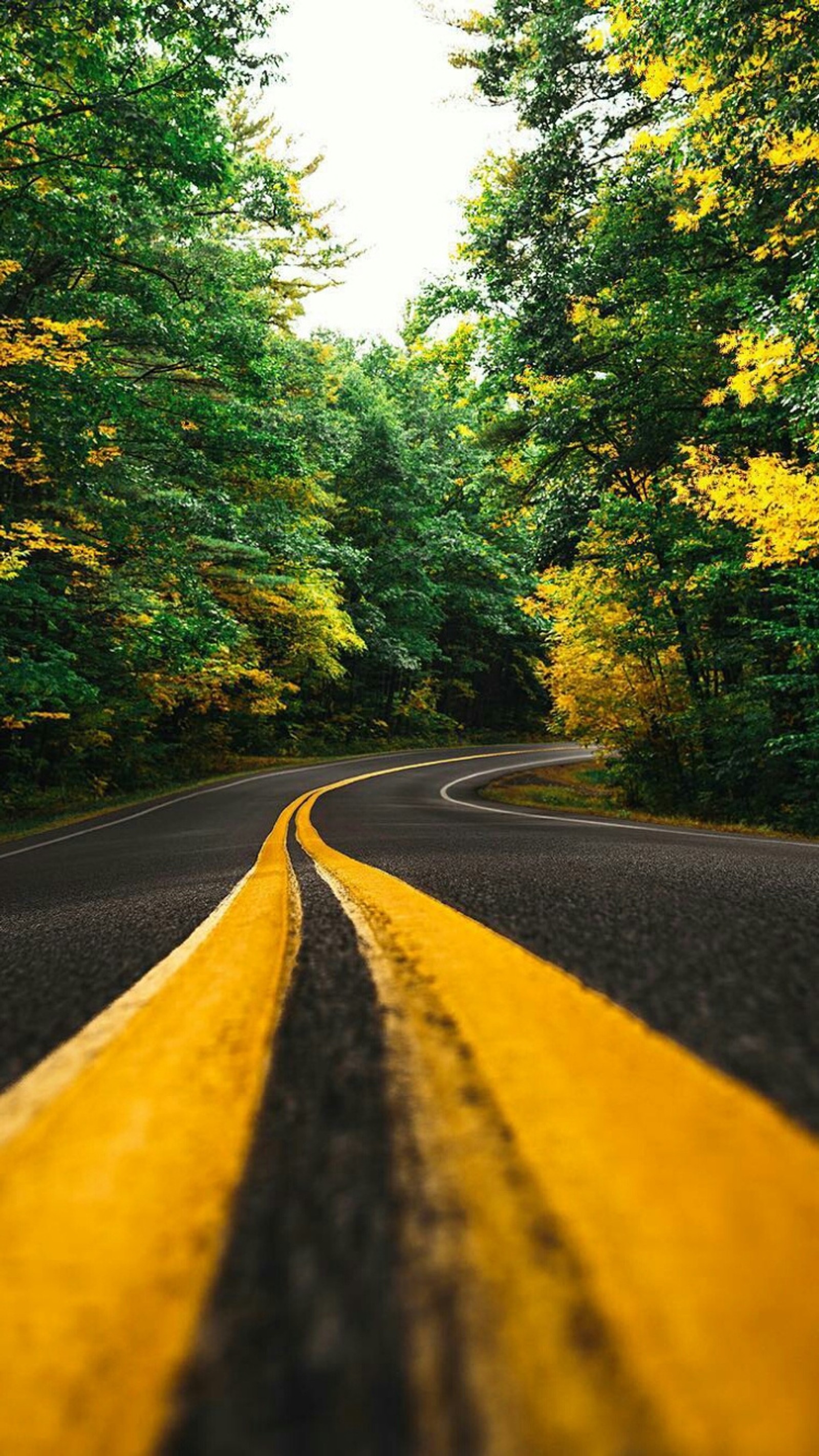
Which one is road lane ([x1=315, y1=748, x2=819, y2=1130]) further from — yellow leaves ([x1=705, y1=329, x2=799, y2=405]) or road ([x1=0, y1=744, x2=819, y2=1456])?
yellow leaves ([x1=705, y1=329, x2=799, y2=405])

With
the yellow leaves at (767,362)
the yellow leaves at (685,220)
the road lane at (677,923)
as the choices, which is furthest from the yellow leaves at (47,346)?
the yellow leaves at (685,220)

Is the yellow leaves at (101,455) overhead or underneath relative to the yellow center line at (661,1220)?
overhead

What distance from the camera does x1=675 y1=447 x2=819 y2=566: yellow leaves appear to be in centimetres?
710

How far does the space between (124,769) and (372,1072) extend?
1665 cm

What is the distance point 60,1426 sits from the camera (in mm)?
339

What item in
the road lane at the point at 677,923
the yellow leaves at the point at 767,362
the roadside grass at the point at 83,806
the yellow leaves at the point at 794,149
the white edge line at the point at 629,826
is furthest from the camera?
the roadside grass at the point at 83,806

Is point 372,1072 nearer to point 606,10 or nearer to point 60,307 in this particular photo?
point 60,307

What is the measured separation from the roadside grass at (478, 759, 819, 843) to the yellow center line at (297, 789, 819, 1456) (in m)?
7.59

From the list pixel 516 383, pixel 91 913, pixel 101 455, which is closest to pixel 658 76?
pixel 516 383

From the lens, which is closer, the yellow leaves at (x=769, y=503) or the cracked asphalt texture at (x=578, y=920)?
the cracked asphalt texture at (x=578, y=920)

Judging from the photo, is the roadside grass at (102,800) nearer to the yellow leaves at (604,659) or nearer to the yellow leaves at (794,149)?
the yellow leaves at (604,659)

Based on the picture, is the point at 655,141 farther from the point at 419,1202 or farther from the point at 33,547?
the point at 419,1202

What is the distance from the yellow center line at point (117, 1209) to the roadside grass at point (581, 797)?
7.68 meters

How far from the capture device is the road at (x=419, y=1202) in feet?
1.12
